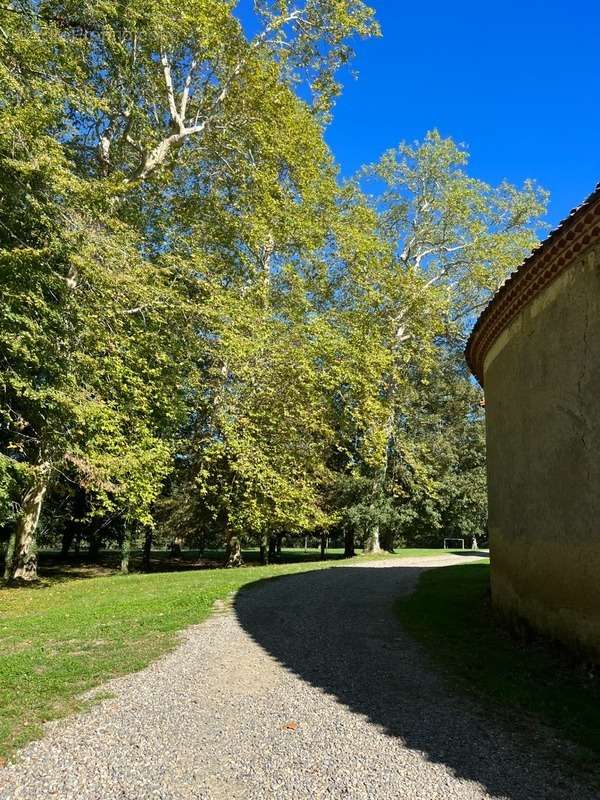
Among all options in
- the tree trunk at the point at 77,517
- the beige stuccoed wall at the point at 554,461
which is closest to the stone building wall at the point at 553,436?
the beige stuccoed wall at the point at 554,461

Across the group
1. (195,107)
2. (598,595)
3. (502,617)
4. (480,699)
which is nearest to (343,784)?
(480,699)

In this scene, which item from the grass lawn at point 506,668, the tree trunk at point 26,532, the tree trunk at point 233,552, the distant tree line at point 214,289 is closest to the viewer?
the grass lawn at point 506,668

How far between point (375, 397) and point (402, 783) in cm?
1900

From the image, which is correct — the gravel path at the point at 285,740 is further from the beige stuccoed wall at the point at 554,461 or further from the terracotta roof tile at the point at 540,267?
the terracotta roof tile at the point at 540,267

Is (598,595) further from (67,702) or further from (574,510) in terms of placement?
(67,702)

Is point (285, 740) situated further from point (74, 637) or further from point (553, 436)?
point (553, 436)

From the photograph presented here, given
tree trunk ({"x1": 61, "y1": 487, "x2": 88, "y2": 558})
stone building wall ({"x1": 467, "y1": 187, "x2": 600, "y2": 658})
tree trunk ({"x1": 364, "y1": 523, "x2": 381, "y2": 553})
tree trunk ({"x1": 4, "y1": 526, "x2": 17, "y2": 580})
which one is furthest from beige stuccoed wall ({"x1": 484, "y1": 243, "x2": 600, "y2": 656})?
tree trunk ({"x1": 61, "y1": 487, "x2": 88, "y2": 558})

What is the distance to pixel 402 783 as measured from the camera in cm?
343

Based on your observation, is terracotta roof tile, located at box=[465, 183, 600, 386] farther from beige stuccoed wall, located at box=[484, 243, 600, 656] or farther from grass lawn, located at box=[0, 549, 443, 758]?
grass lawn, located at box=[0, 549, 443, 758]

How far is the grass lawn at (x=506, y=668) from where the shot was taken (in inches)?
179

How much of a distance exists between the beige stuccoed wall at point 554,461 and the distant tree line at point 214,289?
8.84 metres

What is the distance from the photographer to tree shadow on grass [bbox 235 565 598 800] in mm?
3600

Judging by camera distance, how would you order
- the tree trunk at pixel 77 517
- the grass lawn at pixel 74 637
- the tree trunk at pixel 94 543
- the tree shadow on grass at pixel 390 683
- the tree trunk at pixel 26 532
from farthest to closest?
the tree trunk at pixel 94 543 → the tree trunk at pixel 77 517 → the tree trunk at pixel 26 532 → the grass lawn at pixel 74 637 → the tree shadow on grass at pixel 390 683

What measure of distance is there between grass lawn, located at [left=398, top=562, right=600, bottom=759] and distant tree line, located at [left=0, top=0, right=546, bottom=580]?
26.3 ft
